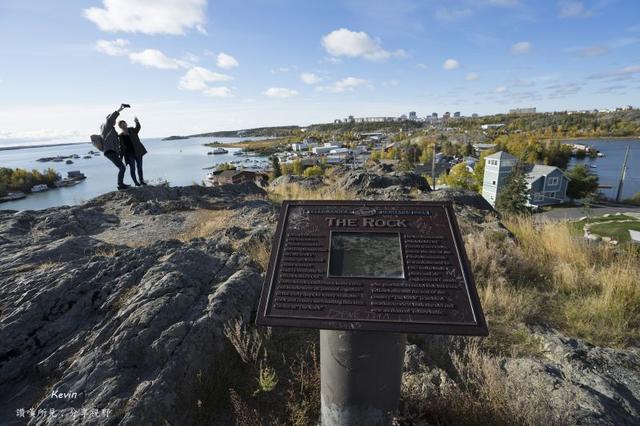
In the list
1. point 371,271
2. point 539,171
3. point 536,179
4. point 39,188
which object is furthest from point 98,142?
point 539,171

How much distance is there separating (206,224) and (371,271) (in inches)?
249

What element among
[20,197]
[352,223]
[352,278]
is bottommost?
[20,197]

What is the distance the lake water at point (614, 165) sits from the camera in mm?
46234

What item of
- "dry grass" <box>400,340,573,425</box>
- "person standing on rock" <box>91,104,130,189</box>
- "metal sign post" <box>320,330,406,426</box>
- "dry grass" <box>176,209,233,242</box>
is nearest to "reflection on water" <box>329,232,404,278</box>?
"metal sign post" <box>320,330,406,426</box>

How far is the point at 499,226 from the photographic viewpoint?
6680mm

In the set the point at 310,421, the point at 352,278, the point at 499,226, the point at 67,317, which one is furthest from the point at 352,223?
the point at 499,226

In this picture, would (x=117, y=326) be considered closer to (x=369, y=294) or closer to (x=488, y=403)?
(x=369, y=294)

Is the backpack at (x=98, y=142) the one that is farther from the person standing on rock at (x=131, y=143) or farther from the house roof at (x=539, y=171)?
the house roof at (x=539, y=171)

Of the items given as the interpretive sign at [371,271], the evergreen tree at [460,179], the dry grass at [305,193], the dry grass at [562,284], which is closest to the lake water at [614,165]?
the evergreen tree at [460,179]

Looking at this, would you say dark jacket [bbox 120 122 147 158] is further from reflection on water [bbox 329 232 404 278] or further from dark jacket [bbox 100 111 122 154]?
reflection on water [bbox 329 232 404 278]

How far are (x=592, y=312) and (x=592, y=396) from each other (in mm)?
1800

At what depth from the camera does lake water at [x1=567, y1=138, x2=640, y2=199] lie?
46234mm

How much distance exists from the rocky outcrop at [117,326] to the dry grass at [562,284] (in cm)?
335

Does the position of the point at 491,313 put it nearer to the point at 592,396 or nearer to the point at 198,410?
the point at 592,396
